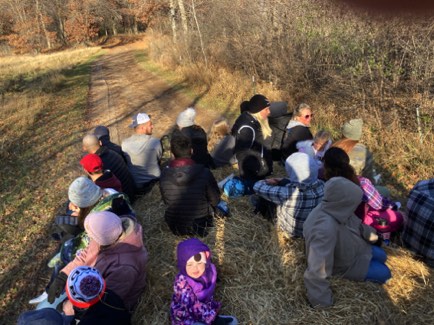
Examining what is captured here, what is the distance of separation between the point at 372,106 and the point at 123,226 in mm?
5490

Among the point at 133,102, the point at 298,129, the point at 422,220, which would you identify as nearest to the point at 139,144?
the point at 298,129

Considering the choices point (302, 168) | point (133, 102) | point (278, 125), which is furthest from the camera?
point (133, 102)

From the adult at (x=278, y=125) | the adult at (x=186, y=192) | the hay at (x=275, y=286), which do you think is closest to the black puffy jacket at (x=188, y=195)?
the adult at (x=186, y=192)

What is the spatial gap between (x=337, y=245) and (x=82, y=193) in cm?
256

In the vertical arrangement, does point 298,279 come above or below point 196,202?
below

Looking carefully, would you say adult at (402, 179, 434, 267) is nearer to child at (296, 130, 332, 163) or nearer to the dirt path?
child at (296, 130, 332, 163)

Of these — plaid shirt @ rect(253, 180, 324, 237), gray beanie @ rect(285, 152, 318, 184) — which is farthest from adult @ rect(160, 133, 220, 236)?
gray beanie @ rect(285, 152, 318, 184)

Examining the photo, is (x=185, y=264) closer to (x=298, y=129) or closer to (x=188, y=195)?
(x=188, y=195)

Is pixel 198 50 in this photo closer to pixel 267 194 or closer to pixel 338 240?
pixel 267 194

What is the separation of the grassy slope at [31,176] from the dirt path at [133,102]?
787mm

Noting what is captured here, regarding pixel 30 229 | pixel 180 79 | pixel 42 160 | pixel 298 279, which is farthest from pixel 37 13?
pixel 298 279

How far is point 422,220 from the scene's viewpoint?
3.41 metres

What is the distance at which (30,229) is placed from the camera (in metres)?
5.32

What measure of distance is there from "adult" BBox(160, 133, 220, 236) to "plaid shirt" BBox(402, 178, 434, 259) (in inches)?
82.4
